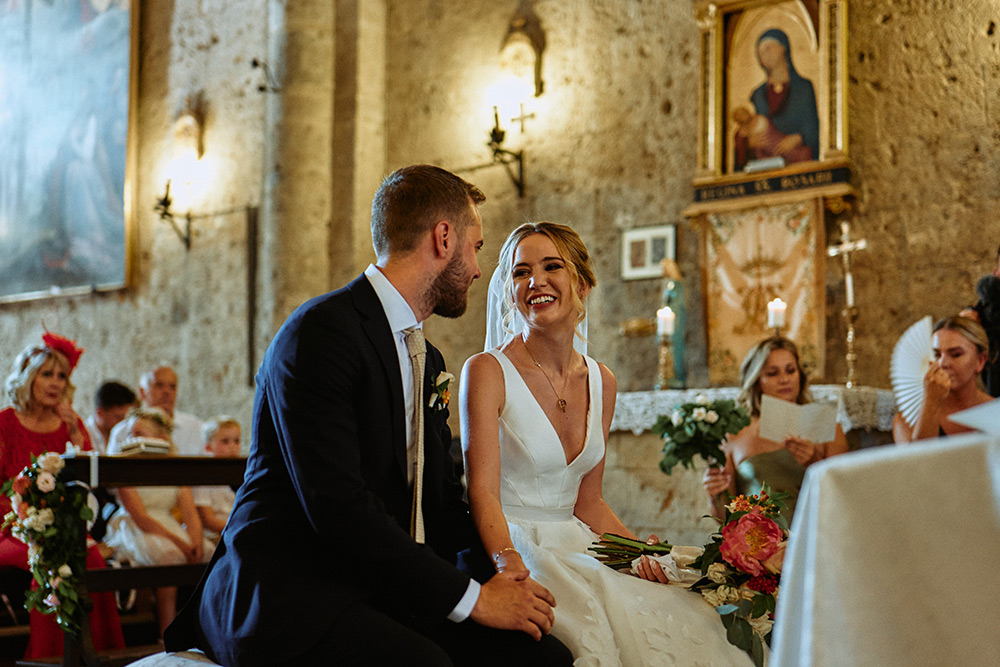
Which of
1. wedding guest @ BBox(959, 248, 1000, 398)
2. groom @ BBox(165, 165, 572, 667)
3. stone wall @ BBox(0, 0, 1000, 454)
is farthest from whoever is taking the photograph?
stone wall @ BBox(0, 0, 1000, 454)

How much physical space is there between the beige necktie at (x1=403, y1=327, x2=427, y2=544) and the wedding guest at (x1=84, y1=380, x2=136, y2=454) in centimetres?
515

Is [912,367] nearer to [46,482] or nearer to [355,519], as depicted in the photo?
[355,519]

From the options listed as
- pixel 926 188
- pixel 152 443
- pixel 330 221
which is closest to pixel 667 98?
A: pixel 926 188

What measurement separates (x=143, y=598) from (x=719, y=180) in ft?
15.1

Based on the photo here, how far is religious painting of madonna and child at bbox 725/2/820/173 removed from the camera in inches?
267

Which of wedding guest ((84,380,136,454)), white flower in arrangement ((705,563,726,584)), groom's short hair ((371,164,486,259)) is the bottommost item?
white flower in arrangement ((705,563,726,584))

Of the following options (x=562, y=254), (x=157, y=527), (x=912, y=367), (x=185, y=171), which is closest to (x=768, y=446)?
(x=912, y=367)

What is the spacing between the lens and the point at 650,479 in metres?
6.64

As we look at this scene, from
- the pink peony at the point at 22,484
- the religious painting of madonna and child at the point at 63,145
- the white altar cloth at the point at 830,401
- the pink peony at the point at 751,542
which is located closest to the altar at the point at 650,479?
the white altar cloth at the point at 830,401

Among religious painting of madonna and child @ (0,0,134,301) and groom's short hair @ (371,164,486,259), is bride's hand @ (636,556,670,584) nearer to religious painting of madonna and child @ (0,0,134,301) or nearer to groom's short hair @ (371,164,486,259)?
groom's short hair @ (371,164,486,259)

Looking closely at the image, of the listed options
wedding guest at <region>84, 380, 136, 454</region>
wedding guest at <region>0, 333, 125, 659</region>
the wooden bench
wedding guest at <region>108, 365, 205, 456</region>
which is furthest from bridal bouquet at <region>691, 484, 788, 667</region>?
wedding guest at <region>84, 380, 136, 454</region>

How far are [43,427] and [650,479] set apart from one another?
375 cm

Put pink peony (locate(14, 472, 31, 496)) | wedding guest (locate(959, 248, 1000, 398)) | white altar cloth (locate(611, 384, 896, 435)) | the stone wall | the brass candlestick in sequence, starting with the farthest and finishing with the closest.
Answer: the brass candlestick
the stone wall
white altar cloth (locate(611, 384, 896, 435))
wedding guest (locate(959, 248, 1000, 398))
pink peony (locate(14, 472, 31, 496))

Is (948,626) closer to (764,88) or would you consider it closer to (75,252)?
(764,88)
